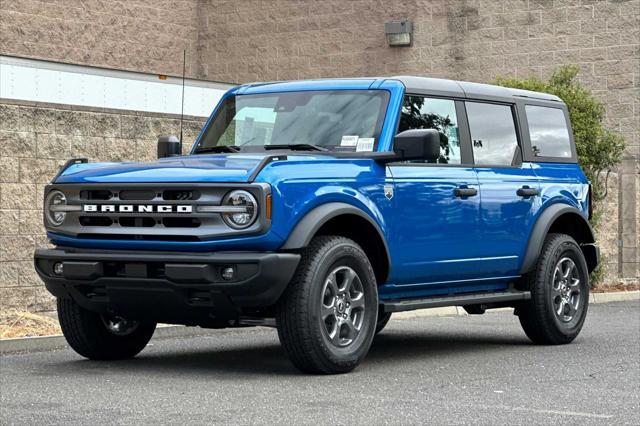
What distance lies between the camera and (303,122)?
10180 mm

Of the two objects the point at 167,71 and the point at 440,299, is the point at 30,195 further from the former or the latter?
the point at 167,71

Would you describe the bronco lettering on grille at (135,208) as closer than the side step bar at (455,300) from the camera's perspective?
Yes

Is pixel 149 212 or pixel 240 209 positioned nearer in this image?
pixel 240 209

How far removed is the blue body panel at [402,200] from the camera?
883cm

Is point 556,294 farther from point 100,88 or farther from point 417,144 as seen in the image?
point 100,88

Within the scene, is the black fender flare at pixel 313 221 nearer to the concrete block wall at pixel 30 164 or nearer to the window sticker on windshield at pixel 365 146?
the window sticker on windshield at pixel 365 146

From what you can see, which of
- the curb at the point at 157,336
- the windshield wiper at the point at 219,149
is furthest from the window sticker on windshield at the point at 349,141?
the curb at the point at 157,336

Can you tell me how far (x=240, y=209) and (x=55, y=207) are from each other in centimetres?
166

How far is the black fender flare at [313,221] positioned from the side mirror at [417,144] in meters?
0.59

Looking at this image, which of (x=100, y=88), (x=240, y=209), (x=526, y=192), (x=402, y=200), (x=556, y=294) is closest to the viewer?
(x=240, y=209)

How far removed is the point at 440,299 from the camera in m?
10.3

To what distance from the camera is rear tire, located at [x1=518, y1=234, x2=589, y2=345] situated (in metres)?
11.3

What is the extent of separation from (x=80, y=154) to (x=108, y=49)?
38.2ft

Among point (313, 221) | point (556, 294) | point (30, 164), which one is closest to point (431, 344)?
point (556, 294)
